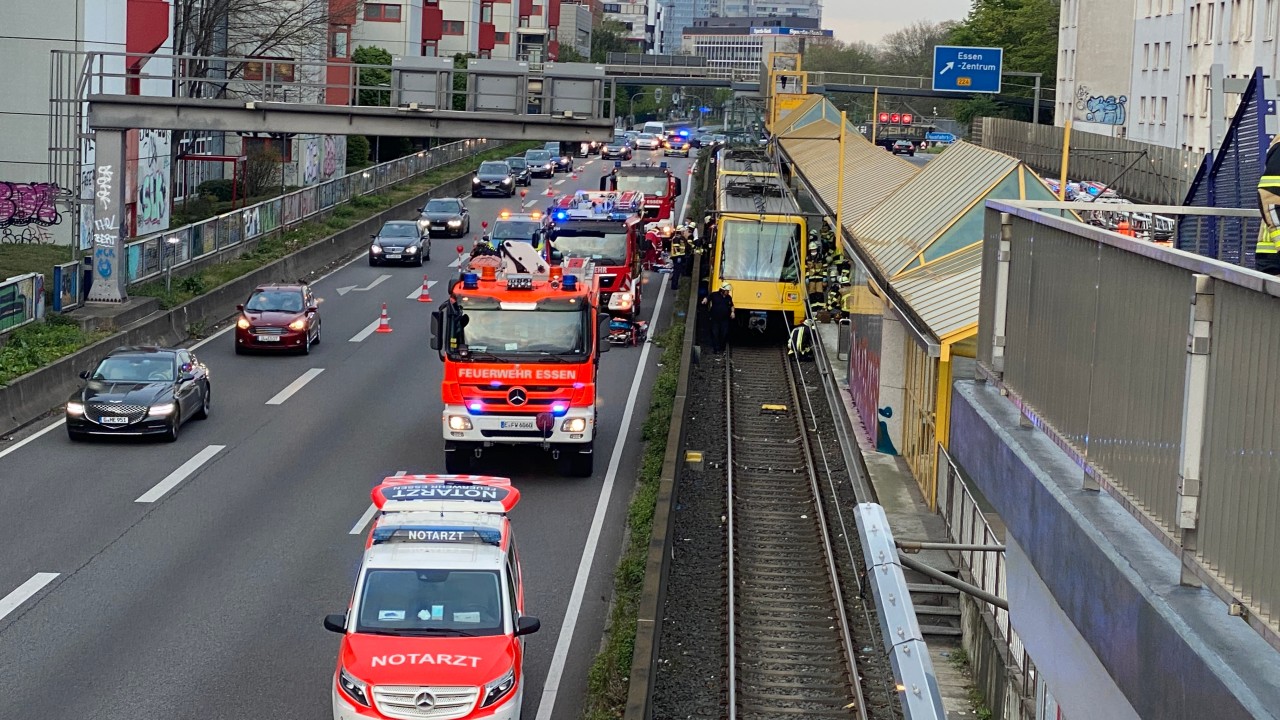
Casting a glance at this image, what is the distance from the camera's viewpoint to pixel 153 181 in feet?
164

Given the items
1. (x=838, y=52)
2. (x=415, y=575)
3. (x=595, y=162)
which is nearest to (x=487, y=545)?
(x=415, y=575)

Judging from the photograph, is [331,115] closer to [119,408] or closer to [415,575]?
[119,408]

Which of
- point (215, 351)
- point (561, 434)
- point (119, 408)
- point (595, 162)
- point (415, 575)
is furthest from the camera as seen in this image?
point (595, 162)

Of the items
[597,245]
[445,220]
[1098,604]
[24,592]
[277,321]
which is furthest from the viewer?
[445,220]

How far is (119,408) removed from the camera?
24.8m

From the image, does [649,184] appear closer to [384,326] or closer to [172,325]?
[384,326]

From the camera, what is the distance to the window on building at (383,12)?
94500mm

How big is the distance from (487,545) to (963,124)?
9720 centimetres

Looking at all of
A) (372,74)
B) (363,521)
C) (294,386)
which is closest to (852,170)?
(294,386)

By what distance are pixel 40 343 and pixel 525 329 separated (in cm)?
1178

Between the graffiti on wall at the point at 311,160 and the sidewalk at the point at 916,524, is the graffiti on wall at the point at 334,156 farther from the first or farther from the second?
the sidewalk at the point at 916,524

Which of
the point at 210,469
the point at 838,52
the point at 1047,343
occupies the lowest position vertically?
the point at 210,469

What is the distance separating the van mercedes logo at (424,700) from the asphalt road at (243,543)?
195cm

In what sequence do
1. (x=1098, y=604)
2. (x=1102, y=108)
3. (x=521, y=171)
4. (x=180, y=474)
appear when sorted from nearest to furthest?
(x=1098, y=604) < (x=180, y=474) < (x=1102, y=108) < (x=521, y=171)
